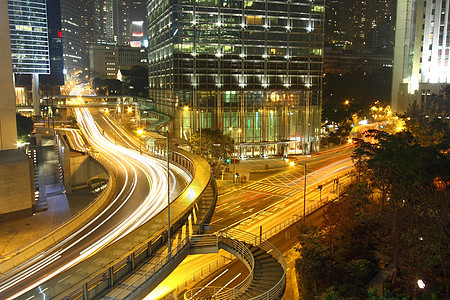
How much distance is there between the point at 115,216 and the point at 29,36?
292 feet

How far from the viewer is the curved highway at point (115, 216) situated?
2059 centimetres

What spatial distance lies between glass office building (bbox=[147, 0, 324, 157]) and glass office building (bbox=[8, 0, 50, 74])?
149ft

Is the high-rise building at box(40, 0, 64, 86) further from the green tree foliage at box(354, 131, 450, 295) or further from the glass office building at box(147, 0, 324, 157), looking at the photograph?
the green tree foliage at box(354, 131, 450, 295)

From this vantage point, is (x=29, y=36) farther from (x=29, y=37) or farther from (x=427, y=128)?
(x=427, y=128)

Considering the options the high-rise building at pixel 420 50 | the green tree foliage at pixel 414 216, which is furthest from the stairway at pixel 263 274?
the high-rise building at pixel 420 50

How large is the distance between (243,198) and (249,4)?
118 feet

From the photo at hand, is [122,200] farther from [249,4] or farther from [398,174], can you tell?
[249,4]

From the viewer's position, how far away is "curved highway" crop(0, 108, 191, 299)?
2059cm

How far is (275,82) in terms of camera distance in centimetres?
6900

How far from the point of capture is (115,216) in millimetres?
28719

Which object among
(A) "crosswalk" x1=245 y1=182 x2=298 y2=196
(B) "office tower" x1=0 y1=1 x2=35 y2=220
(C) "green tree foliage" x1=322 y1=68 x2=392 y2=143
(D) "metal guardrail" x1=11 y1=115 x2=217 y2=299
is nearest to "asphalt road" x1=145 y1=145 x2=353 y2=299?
(A) "crosswalk" x1=245 y1=182 x2=298 y2=196

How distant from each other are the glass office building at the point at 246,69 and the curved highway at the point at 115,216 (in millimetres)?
17863

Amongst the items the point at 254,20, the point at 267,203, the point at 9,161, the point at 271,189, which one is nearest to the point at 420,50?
the point at 254,20

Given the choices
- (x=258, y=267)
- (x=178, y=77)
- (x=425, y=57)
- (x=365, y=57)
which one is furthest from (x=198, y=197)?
(x=365, y=57)
